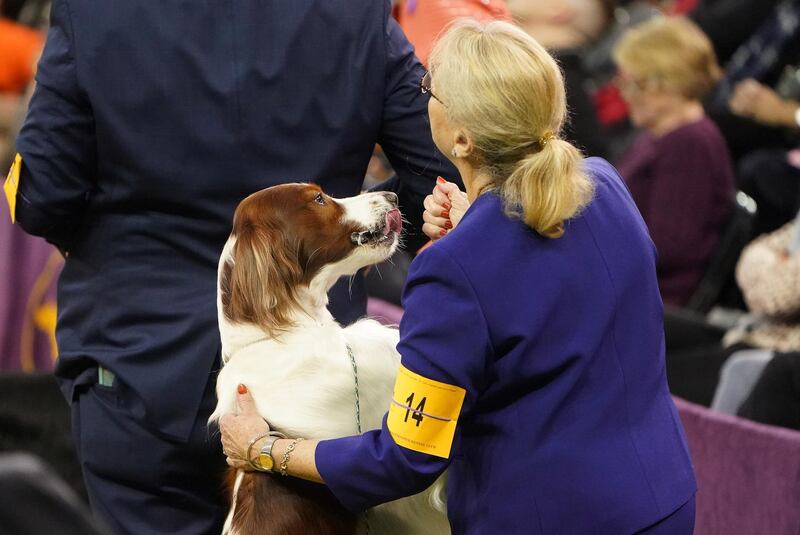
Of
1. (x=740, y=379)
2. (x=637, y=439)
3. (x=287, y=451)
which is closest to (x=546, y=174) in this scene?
(x=637, y=439)

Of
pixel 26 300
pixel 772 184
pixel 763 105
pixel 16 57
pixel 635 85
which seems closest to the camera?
pixel 26 300

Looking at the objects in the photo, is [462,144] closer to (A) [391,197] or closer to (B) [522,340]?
(B) [522,340]

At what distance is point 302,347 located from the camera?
2.76 m

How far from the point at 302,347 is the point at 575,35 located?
4.71 meters

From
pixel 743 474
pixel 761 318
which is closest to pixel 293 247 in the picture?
pixel 743 474

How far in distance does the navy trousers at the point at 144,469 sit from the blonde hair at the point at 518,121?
3.08 feet

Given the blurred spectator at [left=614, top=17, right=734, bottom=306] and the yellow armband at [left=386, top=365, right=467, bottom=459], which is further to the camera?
the blurred spectator at [left=614, top=17, right=734, bottom=306]

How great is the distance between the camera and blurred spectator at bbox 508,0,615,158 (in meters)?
5.60

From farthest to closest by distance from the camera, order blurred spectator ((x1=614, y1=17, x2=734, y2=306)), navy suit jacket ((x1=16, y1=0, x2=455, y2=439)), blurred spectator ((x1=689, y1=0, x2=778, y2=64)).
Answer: blurred spectator ((x1=689, y1=0, x2=778, y2=64)) → blurred spectator ((x1=614, y1=17, x2=734, y2=306)) → navy suit jacket ((x1=16, y1=0, x2=455, y2=439))

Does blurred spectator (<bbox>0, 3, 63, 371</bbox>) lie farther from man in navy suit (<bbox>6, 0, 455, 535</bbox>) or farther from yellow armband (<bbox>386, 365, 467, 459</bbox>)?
yellow armband (<bbox>386, 365, 467, 459</bbox>)

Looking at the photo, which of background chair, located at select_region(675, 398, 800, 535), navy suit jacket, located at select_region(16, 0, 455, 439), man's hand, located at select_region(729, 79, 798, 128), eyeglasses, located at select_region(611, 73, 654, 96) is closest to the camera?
navy suit jacket, located at select_region(16, 0, 455, 439)

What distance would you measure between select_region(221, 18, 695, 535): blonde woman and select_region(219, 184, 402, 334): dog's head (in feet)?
1.45

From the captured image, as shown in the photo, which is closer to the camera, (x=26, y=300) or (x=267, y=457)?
(x=267, y=457)

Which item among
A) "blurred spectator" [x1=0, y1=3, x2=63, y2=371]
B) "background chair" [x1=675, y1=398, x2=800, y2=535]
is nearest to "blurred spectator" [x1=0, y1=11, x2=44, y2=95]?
"blurred spectator" [x1=0, y1=3, x2=63, y2=371]
